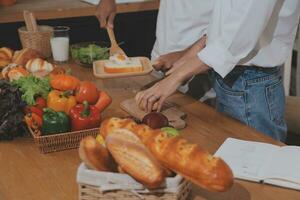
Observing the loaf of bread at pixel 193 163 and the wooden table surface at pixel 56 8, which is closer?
the loaf of bread at pixel 193 163

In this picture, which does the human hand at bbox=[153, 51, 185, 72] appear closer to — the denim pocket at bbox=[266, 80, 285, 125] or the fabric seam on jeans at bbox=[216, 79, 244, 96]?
the fabric seam on jeans at bbox=[216, 79, 244, 96]

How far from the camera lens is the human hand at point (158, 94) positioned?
1.71 m

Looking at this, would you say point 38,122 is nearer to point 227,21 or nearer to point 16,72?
point 16,72

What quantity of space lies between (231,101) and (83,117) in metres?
0.60

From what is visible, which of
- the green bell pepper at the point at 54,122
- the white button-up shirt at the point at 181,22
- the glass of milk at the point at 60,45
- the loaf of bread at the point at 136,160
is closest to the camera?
the loaf of bread at the point at 136,160

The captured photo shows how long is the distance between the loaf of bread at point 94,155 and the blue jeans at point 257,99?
87 cm

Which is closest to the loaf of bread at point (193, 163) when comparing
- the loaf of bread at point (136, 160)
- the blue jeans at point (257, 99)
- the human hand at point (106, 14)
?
the loaf of bread at point (136, 160)

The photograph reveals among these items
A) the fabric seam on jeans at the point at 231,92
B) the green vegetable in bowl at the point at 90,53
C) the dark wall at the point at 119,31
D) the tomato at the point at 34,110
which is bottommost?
the dark wall at the point at 119,31

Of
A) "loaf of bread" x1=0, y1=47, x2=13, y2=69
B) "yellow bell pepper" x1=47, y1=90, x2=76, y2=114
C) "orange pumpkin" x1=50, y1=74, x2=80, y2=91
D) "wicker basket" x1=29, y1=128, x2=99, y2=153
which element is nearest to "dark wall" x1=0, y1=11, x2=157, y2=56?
"loaf of bread" x1=0, y1=47, x2=13, y2=69

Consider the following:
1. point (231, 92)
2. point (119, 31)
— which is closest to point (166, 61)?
point (231, 92)

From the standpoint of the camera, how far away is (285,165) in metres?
1.36

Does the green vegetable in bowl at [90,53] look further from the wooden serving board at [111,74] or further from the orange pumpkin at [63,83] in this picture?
the orange pumpkin at [63,83]

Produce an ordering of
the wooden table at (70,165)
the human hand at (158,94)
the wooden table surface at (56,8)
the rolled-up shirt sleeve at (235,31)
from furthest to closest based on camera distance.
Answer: the wooden table surface at (56,8), the human hand at (158,94), the rolled-up shirt sleeve at (235,31), the wooden table at (70,165)

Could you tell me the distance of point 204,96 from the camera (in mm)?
2312
